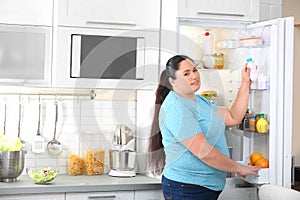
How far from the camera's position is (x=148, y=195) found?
10.2ft

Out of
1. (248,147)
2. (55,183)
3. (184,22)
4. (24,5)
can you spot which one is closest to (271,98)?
(248,147)

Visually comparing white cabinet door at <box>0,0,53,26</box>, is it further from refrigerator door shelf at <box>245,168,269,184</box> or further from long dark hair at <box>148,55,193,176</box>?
refrigerator door shelf at <box>245,168,269,184</box>

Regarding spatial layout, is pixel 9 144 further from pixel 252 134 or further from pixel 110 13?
pixel 252 134

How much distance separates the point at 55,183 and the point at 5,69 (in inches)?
28.2

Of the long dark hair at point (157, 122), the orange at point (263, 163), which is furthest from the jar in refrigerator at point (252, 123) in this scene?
the long dark hair at point (157, 122)

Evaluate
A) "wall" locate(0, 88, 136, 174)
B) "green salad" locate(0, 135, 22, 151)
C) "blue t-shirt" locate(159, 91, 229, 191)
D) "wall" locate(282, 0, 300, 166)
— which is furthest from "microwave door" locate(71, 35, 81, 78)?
"wall" locate(282, 0, 300, 166)

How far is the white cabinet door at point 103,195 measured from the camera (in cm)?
300

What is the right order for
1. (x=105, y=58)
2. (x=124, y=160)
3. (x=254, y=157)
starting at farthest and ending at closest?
(x=124, y=160), (x=105, y=58), (x=254, y=157)

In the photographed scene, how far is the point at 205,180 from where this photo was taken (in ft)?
9.09

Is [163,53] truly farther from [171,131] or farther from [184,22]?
[171,131]

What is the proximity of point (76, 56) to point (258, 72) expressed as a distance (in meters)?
1.07

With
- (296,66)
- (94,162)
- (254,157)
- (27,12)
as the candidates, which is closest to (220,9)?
(254,157)

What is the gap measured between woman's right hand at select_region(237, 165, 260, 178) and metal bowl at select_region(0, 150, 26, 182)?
1285 mm

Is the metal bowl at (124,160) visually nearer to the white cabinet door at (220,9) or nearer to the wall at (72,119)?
the wall at (72,119)
